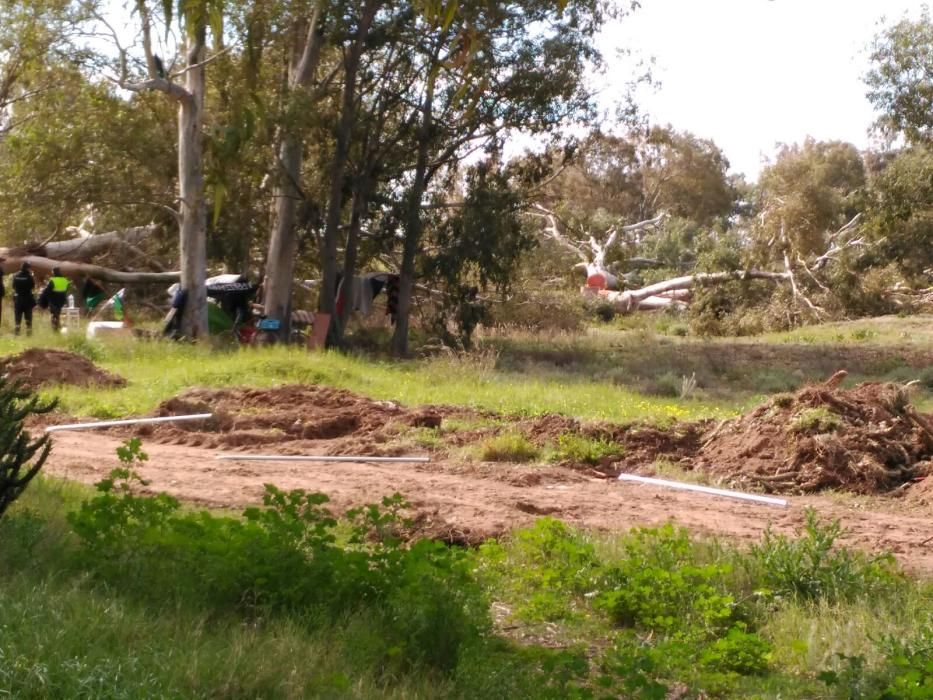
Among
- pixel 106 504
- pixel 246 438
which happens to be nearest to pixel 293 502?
pixel 106 504

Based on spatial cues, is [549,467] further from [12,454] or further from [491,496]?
[12,454]

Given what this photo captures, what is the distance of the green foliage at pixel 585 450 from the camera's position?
42.4ft

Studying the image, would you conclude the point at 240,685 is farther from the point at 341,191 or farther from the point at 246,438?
the point at 341,191

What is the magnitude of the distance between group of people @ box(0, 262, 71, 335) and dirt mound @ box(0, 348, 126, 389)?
256 inches

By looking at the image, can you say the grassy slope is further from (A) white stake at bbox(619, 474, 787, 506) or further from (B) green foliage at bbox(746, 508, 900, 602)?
(B) green foliage at bbox(746, 508, 900, 602)

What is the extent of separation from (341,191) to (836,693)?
2096 cm

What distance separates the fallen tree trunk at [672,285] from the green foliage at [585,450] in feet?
72.2

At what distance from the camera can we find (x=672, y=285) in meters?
40.3

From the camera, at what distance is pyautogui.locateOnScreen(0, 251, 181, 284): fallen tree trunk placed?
30328 mm

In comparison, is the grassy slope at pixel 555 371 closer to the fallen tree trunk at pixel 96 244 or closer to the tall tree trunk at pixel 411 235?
the tall tree trunk at pixel 411 235

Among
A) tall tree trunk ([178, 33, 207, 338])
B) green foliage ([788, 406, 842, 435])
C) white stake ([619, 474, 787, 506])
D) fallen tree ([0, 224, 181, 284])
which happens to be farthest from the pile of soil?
fallen tree ([0, 224, 181, 284])

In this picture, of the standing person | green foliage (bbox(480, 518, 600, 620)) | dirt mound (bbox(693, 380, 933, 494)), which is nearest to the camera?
green foliage (bbox(480, 518, 600, 620))

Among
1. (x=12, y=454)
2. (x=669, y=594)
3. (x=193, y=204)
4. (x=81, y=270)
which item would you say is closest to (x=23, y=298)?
(x=193, y=204)

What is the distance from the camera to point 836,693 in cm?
604
